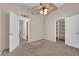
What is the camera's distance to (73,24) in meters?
3.42

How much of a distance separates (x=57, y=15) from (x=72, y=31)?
1124 mm

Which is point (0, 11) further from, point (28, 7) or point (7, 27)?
point (28, 7)

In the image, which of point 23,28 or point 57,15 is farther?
point 23,28

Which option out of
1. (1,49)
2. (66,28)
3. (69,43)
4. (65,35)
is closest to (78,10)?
(66,28)

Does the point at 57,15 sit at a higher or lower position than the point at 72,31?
higher

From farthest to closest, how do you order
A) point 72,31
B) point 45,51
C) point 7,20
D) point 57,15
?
point 57,15
point 72,31
point 7,20
point 45,51

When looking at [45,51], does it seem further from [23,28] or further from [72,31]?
[23,28]

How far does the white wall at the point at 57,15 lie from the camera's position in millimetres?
3325

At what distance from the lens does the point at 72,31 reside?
345 cm

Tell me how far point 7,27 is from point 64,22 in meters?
2.45

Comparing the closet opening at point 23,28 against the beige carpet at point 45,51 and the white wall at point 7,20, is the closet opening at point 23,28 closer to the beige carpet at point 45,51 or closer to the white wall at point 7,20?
the white wall at point 7,20

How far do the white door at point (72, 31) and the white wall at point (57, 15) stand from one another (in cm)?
26

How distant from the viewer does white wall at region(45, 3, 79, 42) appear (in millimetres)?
3325

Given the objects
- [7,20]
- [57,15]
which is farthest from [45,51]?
[57,15]
